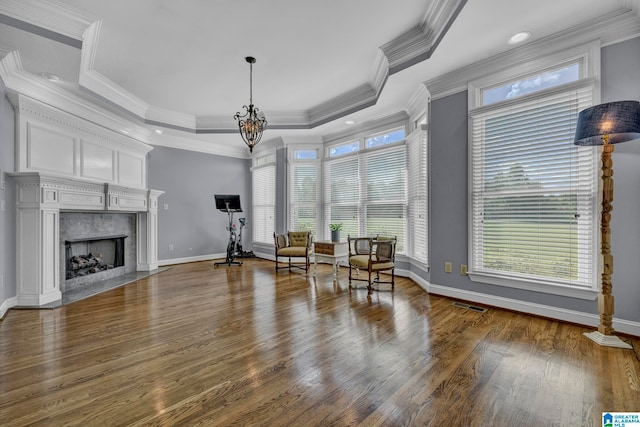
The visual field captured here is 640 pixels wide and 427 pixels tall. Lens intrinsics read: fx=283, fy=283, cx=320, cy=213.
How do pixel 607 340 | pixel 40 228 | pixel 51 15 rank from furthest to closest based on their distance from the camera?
1. pixel 40 228
2. pixel 51 15
3. pixel 607 340

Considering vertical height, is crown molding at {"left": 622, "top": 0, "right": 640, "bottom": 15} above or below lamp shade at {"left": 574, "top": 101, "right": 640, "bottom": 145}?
above

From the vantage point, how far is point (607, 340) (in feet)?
7.90

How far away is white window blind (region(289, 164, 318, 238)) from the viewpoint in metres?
6.52

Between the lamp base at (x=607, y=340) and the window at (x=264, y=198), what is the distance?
5.88 metres

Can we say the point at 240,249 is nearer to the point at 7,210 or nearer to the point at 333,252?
the point at 333,252

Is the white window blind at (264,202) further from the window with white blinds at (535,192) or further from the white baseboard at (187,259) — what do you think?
the window with white blinds at (535,192)

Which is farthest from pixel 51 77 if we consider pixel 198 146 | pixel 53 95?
pixel 198 146

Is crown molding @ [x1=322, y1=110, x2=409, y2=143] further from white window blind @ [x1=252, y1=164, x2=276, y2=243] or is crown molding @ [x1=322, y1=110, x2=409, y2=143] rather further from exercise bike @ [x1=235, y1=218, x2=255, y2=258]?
exercise bike @ [x1=235, y1=218, x2=255, y2=258]

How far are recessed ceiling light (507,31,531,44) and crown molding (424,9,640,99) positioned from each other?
6.1 inches

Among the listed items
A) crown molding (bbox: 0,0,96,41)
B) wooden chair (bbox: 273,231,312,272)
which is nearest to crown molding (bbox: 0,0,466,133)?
crown molding (bbox: 0,0,96,41)

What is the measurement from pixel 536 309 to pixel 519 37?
2.86 metres

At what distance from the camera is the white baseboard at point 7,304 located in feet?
10.4

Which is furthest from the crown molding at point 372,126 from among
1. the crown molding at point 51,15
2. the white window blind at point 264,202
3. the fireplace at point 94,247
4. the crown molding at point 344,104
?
the fireplace at point 94,247

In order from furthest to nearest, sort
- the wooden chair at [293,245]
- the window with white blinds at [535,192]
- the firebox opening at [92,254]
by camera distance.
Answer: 1. the wooden chair at [293,245]
2. the firebox opening at [92,254]
3. the window with white blinds at [535,192]
